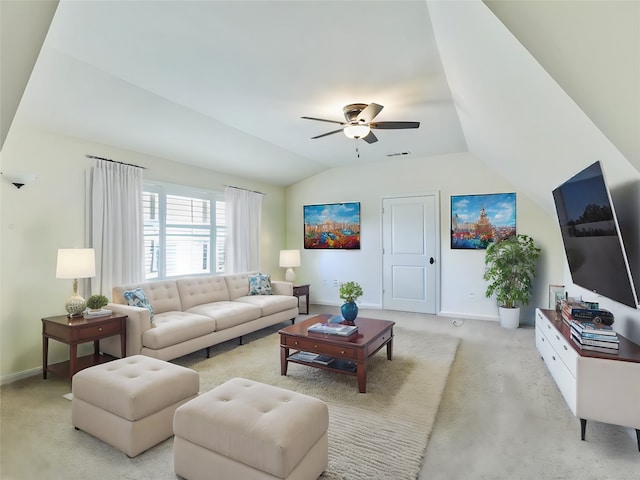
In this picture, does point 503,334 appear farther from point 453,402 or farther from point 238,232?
point 238,232

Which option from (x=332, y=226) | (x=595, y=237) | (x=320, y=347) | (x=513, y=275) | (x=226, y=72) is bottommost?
(x=320, y=347)

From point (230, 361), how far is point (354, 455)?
200 cm

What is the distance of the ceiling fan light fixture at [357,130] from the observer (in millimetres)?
3439

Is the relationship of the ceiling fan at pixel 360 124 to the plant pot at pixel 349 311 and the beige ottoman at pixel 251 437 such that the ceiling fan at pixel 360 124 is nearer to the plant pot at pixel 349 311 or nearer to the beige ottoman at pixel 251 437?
the plant pot at pixel 349 311

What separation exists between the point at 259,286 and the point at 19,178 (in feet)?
10.4

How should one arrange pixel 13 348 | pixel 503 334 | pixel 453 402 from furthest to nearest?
pixel 503 334 < pixel 13 348 < pixel 453 402

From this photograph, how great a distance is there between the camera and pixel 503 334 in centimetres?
469

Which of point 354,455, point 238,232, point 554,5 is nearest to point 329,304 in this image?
point 238,232

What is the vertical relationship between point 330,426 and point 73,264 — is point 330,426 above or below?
below

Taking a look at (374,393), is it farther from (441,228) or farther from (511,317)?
(441,228)

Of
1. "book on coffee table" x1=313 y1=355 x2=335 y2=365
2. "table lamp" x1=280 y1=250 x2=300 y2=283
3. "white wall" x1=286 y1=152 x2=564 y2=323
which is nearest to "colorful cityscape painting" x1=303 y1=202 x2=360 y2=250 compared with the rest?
"white wall" x1=286 y1=152 x2=564 y2=323

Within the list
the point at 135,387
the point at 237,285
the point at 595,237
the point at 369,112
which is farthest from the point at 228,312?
the point at 595,237

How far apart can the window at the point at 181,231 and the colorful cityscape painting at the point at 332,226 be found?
198 centimetres

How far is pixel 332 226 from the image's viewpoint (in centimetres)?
693
